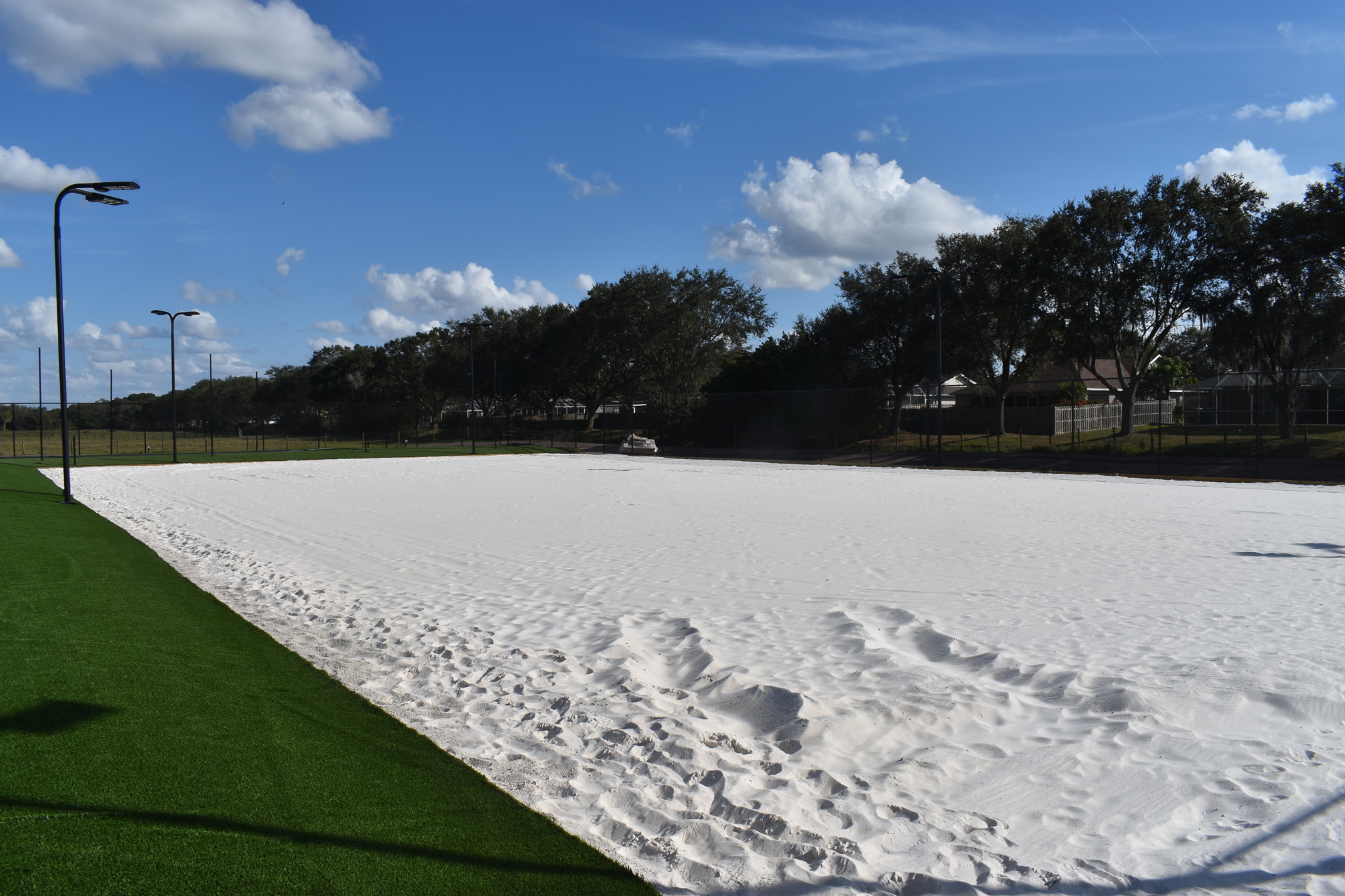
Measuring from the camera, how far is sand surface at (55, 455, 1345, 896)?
3.63 m

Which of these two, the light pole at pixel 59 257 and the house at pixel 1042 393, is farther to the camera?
the house at pixel 1042 393

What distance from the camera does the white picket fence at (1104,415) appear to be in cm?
4712

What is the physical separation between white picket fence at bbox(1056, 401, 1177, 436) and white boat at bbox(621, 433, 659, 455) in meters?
20.9

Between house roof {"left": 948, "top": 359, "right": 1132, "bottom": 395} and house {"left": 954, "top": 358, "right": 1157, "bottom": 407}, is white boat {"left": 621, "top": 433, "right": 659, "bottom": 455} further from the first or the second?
house roof {"left": 948, "top": 359, "right": 1132, "bottom": 395}

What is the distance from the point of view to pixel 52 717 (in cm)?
464

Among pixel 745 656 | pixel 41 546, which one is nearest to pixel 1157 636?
A: pixel 745 656

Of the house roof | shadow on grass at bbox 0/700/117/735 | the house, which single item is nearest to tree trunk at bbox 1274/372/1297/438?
the house roof

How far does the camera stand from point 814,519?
14781 millimetres

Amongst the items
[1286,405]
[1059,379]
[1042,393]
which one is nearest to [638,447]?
[1286,405]

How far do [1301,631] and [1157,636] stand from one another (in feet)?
4.06

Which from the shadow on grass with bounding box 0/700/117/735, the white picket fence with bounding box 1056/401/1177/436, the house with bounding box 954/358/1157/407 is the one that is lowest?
the shadow on grass with bounding box 0/700/117/735

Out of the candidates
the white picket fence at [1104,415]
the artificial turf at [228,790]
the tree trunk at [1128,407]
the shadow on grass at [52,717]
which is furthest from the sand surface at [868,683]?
the white picket fence at [1104,415]

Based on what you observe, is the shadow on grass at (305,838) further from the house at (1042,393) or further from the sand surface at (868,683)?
the house at (1042,393)

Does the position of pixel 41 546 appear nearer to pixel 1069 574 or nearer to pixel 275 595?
pixel 275 595
